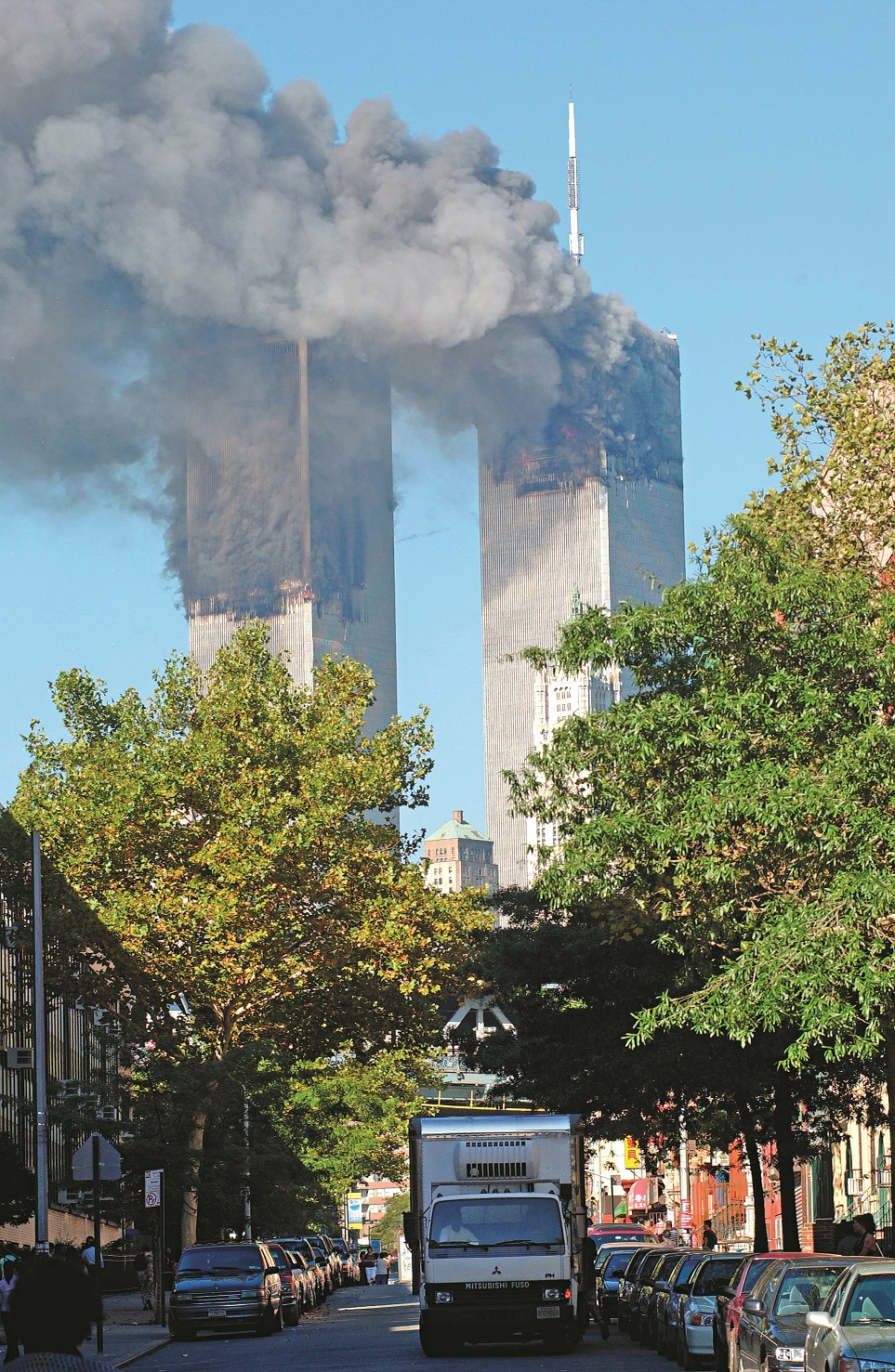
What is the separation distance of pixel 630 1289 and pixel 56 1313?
27.4m

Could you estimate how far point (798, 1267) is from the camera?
16.4m

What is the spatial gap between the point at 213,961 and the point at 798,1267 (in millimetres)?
33989

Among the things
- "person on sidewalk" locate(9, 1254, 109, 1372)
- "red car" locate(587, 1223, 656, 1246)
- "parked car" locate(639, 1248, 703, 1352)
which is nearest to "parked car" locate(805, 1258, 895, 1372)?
"person on sidewalk" locate(9, 1254, 109, 1372)

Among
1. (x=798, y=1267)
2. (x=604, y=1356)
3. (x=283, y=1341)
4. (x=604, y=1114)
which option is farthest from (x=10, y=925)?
(x=798, y=1267)

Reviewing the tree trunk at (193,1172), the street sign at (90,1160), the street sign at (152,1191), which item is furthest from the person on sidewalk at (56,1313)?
the tree trunk at (193,1172)

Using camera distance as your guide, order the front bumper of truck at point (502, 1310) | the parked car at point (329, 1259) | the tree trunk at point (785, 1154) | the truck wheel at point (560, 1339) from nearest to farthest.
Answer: the front bumper of truck at point (502, 1310) → the truck wheel at point (560, 1339) → the tree trunk at point (785, 1154) → the parked car at point (329, 1259)

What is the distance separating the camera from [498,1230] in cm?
2492

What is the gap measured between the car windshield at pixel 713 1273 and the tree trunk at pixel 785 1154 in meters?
10.1

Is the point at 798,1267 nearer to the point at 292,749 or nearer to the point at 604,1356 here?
the point at 604,1356

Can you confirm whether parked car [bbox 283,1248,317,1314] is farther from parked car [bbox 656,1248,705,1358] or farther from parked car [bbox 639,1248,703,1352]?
parked car [bbox 656,1248,705,1358]

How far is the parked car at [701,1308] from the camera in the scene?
2275cm

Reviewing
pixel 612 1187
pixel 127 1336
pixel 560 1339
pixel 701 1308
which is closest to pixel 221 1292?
pixel 127 1336

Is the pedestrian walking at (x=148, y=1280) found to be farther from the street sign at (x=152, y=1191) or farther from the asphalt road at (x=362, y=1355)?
the street sign at (x=152, y=1191)

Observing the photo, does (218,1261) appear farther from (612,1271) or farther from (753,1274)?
(753,1274)
